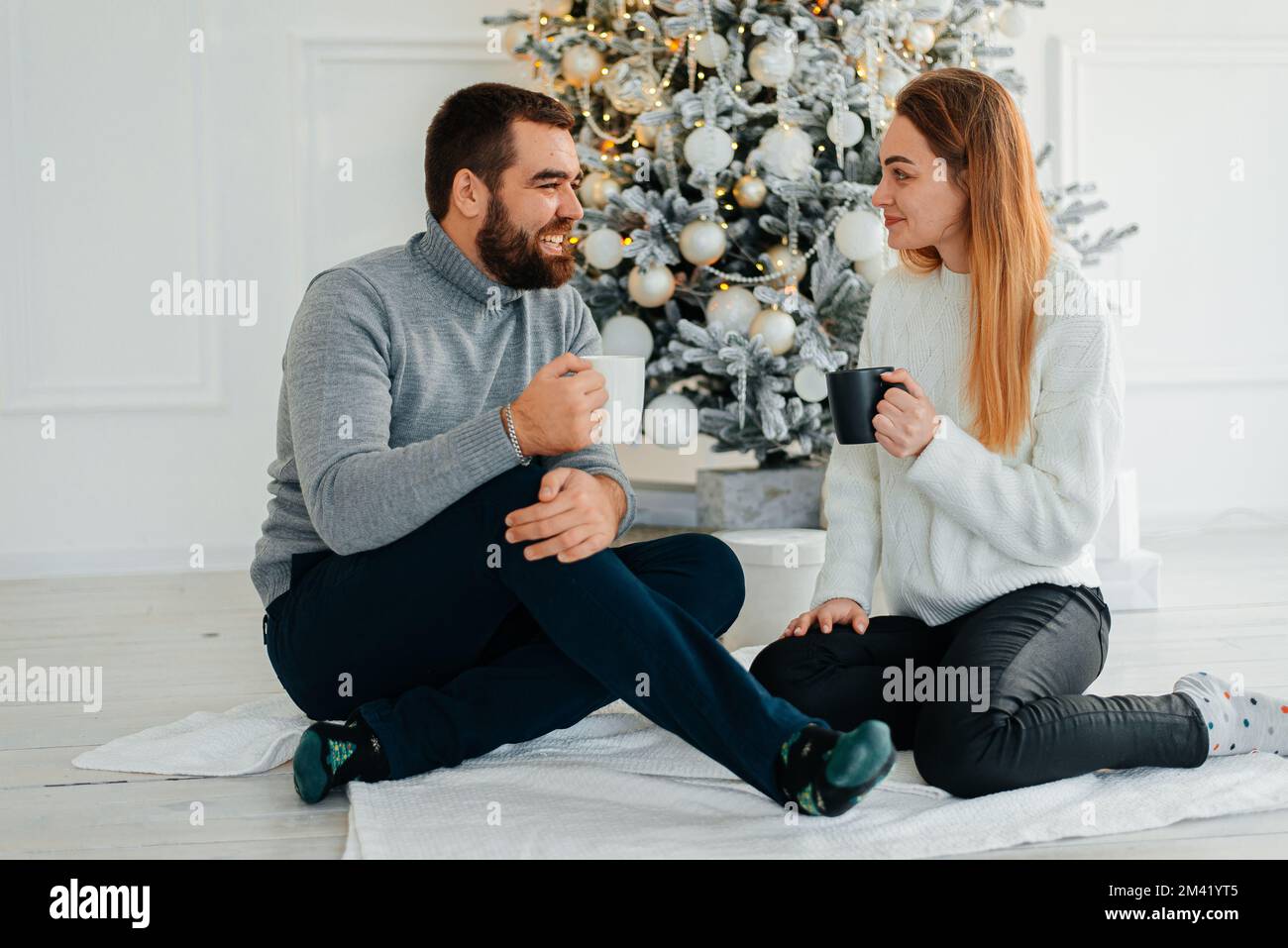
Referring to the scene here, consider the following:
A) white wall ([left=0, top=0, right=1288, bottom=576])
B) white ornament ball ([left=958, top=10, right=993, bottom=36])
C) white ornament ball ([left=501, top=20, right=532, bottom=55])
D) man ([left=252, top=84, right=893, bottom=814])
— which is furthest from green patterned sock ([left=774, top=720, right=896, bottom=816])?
white wall ([left=0, top=0, right=1288, bottom=576])

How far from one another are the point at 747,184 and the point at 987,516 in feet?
4.07

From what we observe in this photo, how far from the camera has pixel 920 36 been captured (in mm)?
2773

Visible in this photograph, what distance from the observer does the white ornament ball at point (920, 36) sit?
277 centimetres

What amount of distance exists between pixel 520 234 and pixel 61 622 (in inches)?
60.6

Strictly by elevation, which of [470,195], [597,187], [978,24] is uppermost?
[978,24]

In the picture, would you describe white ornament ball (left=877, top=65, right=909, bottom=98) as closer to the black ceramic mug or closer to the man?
the man

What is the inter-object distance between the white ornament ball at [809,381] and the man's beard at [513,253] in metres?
0.93

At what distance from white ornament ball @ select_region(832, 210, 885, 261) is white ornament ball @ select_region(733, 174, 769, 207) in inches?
6.6

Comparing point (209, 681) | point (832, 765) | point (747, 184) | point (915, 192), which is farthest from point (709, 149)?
point (832, 765)

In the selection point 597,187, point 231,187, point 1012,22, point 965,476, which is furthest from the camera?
point 231,187

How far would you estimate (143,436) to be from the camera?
133 inches

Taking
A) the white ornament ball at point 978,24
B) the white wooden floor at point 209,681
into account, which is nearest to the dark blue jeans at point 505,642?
the white wooden floor at point 209,681

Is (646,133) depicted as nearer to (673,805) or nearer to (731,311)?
(731,311)

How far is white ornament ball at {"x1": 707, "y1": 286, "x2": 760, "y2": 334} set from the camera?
2.67 meters
